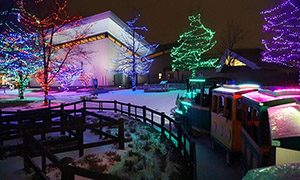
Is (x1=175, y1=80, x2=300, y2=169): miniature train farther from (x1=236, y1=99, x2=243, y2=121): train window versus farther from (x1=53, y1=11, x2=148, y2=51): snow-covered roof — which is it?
(x1=53, y1=11, x2=148, y2=51): snow-covered roof

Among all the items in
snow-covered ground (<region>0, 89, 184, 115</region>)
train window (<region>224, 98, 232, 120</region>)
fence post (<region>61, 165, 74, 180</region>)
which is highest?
train window (<region>224, 98, 232, 120</region>)

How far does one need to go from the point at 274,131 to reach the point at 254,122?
2.22 m

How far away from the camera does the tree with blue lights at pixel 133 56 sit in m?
47.5

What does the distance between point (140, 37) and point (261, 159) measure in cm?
4398

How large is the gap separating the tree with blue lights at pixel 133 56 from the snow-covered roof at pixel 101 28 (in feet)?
1.79

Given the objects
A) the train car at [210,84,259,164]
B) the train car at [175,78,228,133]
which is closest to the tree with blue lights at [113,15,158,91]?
the train car at [175,78,228,133]

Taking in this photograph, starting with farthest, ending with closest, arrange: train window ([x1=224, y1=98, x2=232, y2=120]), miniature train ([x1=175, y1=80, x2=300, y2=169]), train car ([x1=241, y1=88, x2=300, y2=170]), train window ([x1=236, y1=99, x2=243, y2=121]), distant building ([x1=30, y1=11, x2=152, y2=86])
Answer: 1. distant building ([x1=30, y1=11, x2=152, y2=86])
2. train window ([x1=224, y1=98, x2=232, y2=120])
3. train window ([x1=236, y1=99, x2=243, y2=121])
4. miniature train ([x1=175, y1=80, x2=300, y2=169])
5. train car ([x1=241, y1=88, x2=300, y2=170])

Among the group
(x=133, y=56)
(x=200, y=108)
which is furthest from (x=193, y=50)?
(x=200, y=108)

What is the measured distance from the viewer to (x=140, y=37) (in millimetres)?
48938

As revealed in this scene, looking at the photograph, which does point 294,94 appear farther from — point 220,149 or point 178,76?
point 178,76

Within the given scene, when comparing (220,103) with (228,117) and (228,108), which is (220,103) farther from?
(228,117)

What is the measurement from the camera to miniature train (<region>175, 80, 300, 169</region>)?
5.57 metres

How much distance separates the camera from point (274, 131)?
5656 millimetres

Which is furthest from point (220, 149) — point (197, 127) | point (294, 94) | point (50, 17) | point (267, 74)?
point (267, 74)
